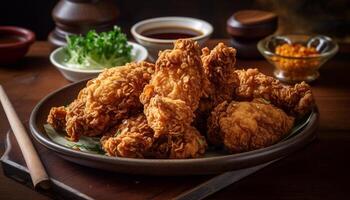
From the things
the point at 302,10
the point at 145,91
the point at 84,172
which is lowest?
the point at 302,10

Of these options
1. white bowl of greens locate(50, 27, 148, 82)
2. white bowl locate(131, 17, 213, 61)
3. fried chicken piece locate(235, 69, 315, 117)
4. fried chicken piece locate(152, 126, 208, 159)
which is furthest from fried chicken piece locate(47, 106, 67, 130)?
white bowl locate(131, 17, 213, 61)

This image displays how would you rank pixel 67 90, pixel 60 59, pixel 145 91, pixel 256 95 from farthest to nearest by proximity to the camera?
pixel 60 59 → pixel 67 90 → pixel 256 95 → pixel 145 91

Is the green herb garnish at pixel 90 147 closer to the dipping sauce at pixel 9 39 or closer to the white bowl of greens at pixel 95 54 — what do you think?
the white bowl of greens at pixel 95 54

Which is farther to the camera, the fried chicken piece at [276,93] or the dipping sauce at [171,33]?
the dipping sauce at [171,33]

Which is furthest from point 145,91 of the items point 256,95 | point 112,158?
point 256,95

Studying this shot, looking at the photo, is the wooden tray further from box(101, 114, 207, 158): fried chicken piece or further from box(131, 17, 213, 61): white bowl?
box(131, 17, 213, 61): white bowl

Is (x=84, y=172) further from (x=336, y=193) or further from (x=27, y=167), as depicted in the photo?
(x=336, y=193)

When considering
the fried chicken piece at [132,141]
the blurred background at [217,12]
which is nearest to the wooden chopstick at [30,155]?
the fried chicken piece at [132,141]
